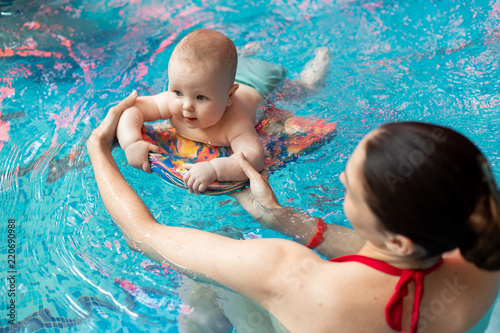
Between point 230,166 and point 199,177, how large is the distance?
0.17 meters

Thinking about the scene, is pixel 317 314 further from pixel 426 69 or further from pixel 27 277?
pixel 426 69

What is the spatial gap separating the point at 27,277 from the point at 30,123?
1.31m

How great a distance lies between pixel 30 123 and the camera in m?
3.17

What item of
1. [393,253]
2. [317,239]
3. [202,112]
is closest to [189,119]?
[202,112]

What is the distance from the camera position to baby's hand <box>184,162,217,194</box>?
2.11m

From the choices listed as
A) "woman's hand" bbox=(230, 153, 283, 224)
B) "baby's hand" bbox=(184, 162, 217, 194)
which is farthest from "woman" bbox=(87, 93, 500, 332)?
"woman's hand" bbox=(230, 153, 283, 224)

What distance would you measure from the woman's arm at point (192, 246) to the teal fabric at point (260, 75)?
949 millimetres

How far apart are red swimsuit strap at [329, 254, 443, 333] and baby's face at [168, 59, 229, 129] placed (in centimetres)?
119

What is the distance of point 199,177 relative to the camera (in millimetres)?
2107

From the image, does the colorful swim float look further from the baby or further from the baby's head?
the baby's head

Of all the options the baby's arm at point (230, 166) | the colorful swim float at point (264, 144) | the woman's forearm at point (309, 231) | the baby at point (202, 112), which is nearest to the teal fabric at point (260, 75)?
the colorful swim float at point (264, 144)

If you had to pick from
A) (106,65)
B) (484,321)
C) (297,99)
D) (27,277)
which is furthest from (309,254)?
(106,65)

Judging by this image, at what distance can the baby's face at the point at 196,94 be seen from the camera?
2137 millimetres

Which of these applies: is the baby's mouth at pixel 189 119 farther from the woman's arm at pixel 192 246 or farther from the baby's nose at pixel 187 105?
the woman's arm at pixel 192 246
